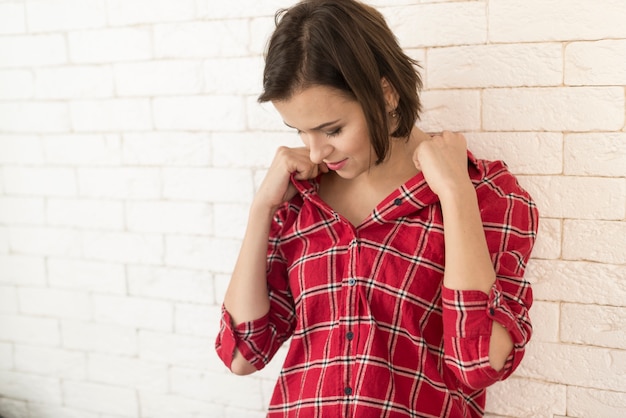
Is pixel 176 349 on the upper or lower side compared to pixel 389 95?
lower

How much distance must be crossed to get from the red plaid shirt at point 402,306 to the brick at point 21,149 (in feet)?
3.41

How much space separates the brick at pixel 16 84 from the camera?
1.96m

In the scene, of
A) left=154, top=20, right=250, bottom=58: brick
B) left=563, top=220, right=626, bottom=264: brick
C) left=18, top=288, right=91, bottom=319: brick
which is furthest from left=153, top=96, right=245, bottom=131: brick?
left=563, top=220, right=626, bottom=264: brick

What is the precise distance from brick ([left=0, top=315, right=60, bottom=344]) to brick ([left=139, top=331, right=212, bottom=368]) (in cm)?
32

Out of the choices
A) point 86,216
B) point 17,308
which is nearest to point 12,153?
point 86,216

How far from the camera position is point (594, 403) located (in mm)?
1502

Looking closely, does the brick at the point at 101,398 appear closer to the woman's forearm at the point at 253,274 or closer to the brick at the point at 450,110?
the woman's forearm at the point at 253,274

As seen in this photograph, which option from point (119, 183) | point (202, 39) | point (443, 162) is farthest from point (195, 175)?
point (443, 162)

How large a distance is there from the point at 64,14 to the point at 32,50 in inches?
6.0

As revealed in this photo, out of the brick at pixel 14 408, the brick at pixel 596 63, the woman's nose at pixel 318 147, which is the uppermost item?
the brick at pixel 596 63

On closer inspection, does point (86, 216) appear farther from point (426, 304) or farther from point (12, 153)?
point (426, 304)

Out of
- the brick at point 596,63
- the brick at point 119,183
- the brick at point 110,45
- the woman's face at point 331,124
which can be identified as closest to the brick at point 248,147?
the brick at point 119,183

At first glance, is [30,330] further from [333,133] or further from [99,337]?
[333,133]

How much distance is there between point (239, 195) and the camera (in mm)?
1772
